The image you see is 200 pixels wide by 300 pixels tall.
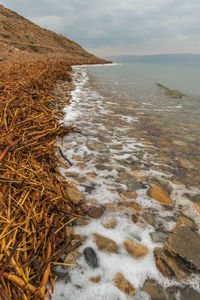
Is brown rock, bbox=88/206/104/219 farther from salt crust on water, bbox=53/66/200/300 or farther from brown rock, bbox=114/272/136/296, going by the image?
brown rock, bbox=114/272/136/296

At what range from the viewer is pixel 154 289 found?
116 centimetres

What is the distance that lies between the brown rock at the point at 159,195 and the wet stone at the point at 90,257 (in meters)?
0.92

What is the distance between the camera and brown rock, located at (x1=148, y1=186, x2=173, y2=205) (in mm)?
1924

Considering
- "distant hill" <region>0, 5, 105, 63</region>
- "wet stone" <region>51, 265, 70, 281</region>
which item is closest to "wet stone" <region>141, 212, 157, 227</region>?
"wet stone" <region>51, 265, 70, 281</region>

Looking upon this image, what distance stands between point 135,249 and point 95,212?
18.8 inches

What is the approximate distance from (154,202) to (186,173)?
2.75 feet

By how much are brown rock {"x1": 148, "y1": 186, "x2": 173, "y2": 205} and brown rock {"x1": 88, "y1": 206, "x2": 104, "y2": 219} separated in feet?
2.02

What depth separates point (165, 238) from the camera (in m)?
1.49

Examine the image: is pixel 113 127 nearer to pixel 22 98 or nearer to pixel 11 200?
pixel 22 98

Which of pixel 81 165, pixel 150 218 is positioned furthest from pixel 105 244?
pixel 81 165

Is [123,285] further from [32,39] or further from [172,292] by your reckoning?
[32,39]

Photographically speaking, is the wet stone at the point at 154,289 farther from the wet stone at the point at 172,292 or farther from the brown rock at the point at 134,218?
the brown rock at the point at 134,218

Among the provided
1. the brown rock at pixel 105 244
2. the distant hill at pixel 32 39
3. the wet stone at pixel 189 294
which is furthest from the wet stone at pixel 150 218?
the distant hill at pixel 32 39

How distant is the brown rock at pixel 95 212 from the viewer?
1.67 m
